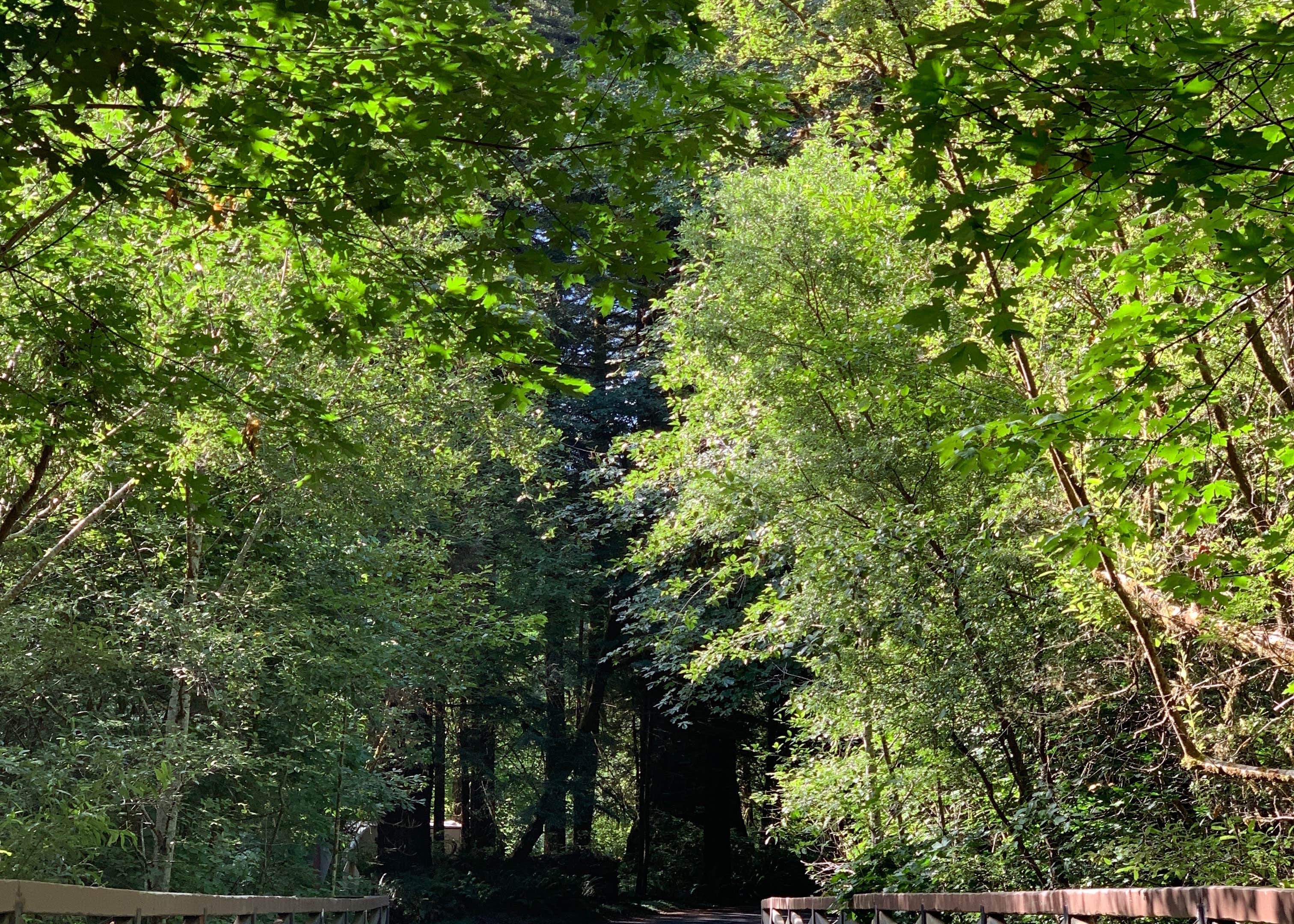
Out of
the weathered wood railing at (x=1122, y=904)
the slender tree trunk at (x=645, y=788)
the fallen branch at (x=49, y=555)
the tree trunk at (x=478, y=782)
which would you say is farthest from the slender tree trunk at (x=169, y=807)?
the slender tree trunk at (x=645, y=788)

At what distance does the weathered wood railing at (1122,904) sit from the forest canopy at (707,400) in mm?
1295

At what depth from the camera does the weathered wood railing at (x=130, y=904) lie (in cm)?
264

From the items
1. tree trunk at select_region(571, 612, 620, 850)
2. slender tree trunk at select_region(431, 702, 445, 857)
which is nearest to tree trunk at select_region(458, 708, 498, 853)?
slender tree trunk at select_region(431, 702, 445, 857)

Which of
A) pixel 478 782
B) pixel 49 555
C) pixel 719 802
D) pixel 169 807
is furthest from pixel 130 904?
pixel 719 802

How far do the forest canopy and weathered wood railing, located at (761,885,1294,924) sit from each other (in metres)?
1.29

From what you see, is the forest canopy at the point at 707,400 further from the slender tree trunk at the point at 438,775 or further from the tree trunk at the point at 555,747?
the tree trunk at the point at 555,747

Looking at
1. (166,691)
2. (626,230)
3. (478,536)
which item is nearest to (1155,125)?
(626,230)

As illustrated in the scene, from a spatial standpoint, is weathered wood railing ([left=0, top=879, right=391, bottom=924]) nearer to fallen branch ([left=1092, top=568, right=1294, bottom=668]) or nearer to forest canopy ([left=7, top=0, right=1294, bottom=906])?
forest canopy ([left=7, top=0, right=1294, bottom=906])

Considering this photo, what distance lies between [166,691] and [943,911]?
8548mm

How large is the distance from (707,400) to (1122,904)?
852 cm

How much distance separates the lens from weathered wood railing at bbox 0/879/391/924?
2.64 metres

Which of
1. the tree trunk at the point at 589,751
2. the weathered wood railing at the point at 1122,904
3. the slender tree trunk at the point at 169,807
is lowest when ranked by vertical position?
the weathered wood railing at the point at 1122,904

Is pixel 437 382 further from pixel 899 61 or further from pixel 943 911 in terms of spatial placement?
pixel 943 911

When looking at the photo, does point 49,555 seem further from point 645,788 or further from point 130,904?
point 645,788
